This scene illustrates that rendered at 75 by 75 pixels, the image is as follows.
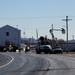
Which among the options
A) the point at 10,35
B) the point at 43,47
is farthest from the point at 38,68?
the point at 10,35

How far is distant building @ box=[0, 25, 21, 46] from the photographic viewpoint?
115875 mm

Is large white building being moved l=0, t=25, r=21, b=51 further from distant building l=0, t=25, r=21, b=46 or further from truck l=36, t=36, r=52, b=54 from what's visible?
truck l=36, t=36, r=52, b=54

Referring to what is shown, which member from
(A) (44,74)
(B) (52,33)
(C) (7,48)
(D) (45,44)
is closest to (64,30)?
(B) (52,33)

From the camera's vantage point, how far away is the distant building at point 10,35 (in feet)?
380

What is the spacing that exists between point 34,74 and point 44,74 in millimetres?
613

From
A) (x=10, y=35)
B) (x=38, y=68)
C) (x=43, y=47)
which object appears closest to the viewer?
(x=38, y=68)

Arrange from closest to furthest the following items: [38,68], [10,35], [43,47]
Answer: [38,68]
[43,47]
[10,35]

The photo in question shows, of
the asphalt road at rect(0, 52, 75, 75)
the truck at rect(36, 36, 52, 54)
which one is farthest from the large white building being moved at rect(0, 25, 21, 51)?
the asphalt road at rect(0, 52, 75, 75)

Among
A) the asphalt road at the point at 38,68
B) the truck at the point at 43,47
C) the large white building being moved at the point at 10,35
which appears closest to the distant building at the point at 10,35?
the large white building being moved at the point at 10,35

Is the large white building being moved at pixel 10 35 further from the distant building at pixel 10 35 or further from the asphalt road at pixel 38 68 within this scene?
the asphalt road at pixel 38 68

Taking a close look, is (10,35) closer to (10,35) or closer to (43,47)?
(10,35)

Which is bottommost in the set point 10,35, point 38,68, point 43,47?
point 38,68

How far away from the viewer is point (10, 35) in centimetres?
11700

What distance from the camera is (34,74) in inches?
840
